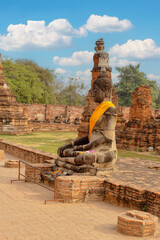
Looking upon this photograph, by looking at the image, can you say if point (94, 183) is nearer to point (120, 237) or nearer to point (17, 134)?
point (120, 237)

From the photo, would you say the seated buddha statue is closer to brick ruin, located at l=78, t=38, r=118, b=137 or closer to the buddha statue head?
the buddha statue head

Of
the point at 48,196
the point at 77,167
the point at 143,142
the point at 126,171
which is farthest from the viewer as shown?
the point at 143,142

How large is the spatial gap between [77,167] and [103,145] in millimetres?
771

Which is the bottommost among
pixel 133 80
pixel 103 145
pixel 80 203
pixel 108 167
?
pixel 80 203

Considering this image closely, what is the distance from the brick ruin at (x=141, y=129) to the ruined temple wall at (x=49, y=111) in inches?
667

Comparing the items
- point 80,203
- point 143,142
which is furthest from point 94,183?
point 143,142

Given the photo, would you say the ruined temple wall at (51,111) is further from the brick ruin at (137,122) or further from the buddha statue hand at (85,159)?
the buddha statue hand at (85,159)

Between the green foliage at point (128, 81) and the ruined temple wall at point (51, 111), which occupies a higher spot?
the green foliage at point (128, 81)

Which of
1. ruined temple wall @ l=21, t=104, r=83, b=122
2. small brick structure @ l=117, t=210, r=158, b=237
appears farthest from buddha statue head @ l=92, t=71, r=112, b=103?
ruined temple wall @ l=21, t=104, r=83, b=122

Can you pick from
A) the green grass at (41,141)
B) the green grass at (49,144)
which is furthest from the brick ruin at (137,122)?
the green grass at (41,141)

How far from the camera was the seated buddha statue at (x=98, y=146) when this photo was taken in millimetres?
5934

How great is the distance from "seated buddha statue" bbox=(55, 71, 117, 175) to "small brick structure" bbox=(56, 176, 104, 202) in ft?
1.52

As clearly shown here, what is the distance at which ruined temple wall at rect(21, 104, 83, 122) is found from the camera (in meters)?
31.7

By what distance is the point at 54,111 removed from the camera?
1314 inches
